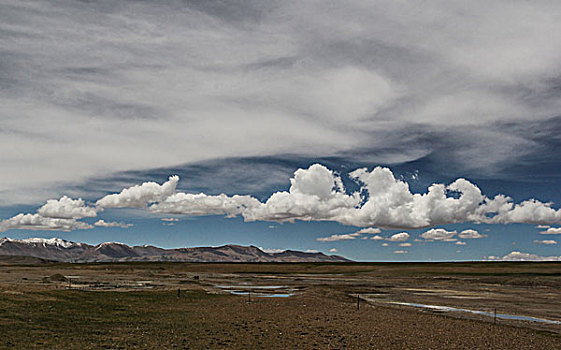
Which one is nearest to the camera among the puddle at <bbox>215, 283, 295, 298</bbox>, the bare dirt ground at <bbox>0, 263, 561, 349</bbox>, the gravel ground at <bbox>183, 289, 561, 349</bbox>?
the bare dirt ground at <bbox>0, 263, 561, 349</bbox>

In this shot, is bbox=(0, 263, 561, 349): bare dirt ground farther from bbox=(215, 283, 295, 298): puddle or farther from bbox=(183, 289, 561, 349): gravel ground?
bbox=(215, 283, 295, 298): puddle

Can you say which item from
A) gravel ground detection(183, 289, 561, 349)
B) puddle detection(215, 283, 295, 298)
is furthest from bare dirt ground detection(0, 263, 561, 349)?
puddle detection(215, 283, 295, 298)

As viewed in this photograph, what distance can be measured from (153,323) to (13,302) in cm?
1340

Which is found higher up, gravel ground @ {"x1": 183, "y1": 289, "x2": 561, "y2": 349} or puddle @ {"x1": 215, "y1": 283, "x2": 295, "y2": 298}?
gravel ground @ {"x1": 183, "y1": 289, "x2": 561, "y2": 349}

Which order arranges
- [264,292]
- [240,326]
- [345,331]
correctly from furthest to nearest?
[264,292], [240,326], [345,331]

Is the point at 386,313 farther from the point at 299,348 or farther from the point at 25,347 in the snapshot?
the point at 25,347

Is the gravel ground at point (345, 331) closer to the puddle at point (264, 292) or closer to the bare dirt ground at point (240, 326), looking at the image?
the bare dirt ground at point (240, 326)

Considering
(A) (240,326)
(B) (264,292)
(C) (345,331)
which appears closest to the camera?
(C) (345,331)

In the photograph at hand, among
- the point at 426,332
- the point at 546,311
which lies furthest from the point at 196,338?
the point at 546,311

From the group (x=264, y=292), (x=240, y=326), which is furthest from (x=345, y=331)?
(x=264, y=292)

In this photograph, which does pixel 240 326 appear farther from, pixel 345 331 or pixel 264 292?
pixel 264 292

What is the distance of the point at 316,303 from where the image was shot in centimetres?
5250

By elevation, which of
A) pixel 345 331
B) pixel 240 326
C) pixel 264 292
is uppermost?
pixel 345 331

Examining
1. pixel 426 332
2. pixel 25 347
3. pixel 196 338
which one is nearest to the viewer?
pixel 25 347
